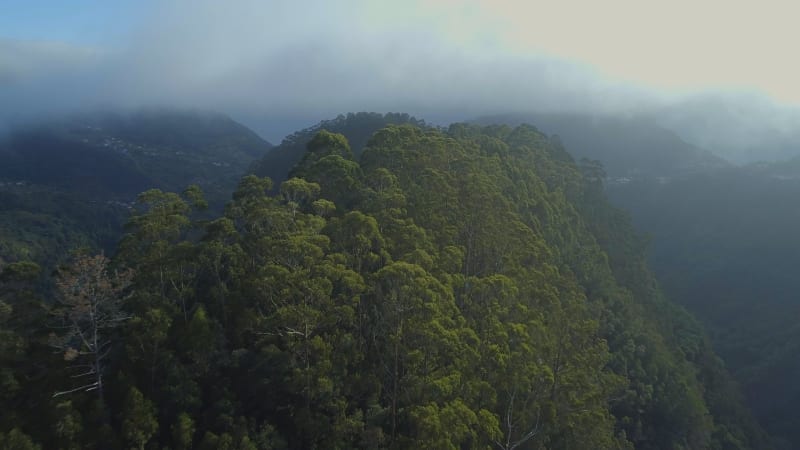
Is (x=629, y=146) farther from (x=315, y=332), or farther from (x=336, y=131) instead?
(x=315, y=332)

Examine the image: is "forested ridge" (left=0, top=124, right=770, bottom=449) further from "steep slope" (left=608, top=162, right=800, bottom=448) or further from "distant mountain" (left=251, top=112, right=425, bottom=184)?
"distant mountain" (left=251, top=112, right=425, bottom=184)

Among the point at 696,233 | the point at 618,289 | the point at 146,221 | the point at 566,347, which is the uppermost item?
the point at 146,221

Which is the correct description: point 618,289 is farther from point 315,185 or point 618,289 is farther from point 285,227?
point 285,227

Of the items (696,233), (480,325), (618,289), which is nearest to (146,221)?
(480,325)

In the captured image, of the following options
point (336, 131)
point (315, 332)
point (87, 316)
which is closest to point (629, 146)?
point (336, 131)

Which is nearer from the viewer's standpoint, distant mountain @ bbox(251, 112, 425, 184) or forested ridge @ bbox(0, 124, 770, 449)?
forested ridge @ bbox(0, 124, 770, 449)

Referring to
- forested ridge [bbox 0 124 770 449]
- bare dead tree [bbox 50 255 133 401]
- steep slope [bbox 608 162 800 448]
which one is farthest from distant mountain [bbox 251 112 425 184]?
bare dead tree [bbox 50 255 133 401]
